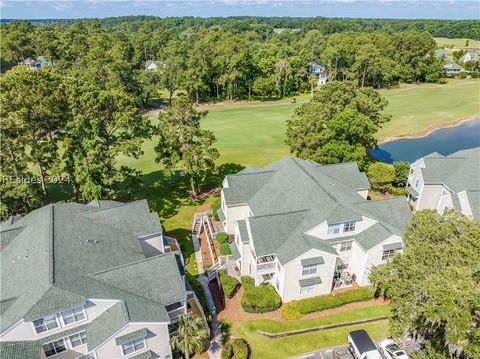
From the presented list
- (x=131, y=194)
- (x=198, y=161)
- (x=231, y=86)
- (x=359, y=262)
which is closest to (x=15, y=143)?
(x=131, y=194)

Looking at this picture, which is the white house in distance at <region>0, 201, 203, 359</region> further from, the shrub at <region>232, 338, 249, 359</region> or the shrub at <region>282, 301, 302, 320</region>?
the shrub at <region>282, 301, 302, 320</region>

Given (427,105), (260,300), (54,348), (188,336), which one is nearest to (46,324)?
(54,348)

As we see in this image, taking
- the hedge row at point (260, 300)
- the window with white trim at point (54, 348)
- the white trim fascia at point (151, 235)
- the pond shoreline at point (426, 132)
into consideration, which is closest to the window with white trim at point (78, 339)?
the window with white trim at point (54, 348)

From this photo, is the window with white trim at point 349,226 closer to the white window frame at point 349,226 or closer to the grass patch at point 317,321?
the white window frame at point 349,226

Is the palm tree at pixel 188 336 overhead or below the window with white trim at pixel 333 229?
below

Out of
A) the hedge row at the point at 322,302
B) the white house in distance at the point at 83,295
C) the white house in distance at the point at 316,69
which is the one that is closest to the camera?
the white house in distance at the point at 83,295

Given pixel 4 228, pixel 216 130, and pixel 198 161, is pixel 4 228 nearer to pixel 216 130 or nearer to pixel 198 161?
pixel 198 161

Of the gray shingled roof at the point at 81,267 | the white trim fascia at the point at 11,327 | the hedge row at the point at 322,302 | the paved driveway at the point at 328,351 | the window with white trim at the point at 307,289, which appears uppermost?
the gray shingled roof at the point at 81,267

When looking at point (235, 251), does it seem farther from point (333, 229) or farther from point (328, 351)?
point (328, 351)
